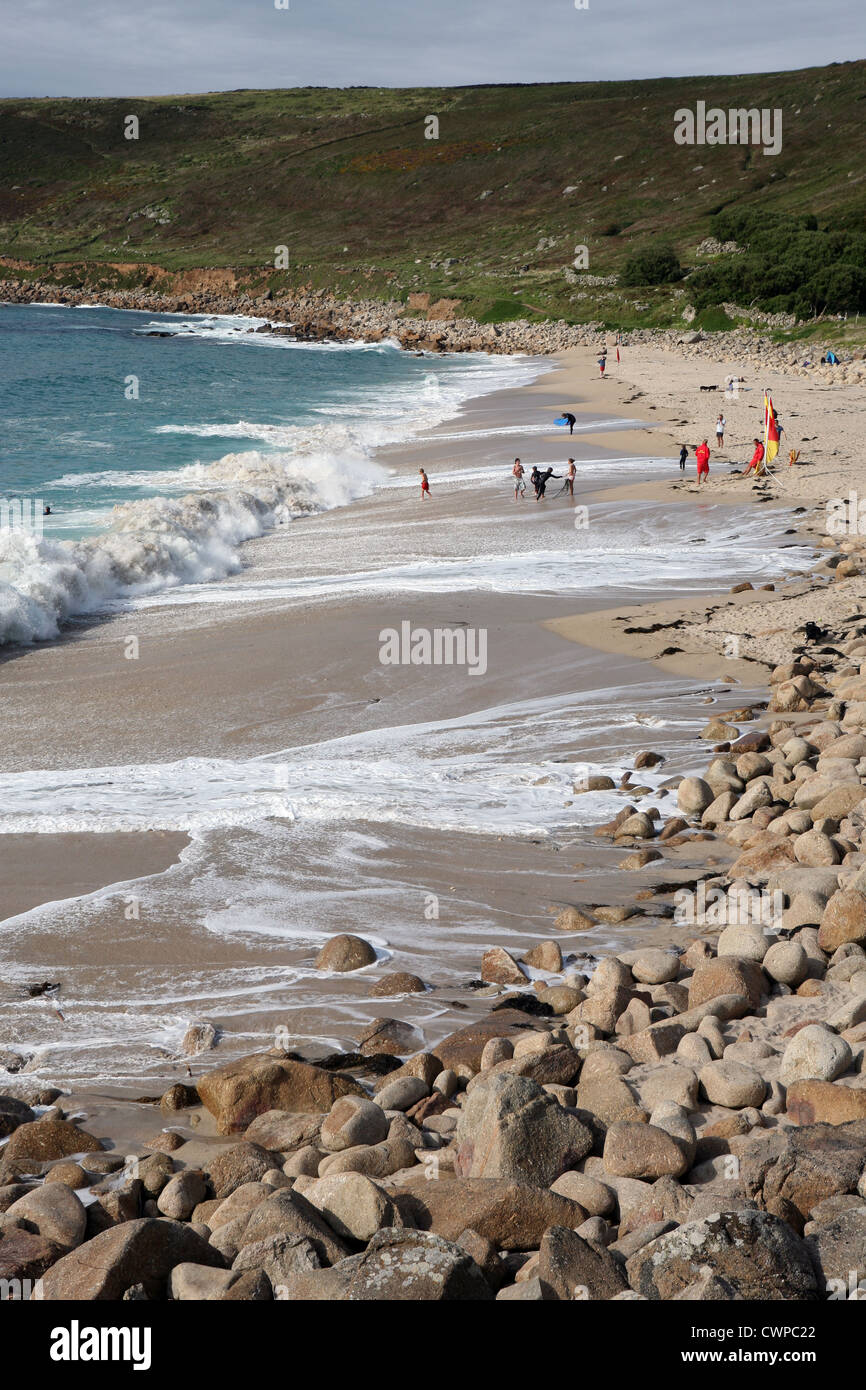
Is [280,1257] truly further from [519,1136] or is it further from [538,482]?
[538,482]

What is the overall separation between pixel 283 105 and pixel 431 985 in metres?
188

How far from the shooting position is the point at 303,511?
2602 centimetres

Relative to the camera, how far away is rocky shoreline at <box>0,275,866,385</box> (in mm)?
50184

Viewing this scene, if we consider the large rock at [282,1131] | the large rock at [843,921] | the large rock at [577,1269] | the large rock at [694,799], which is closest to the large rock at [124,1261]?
the large rock at [282,1131]

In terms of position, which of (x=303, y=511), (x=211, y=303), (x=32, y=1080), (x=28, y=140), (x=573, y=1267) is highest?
(x=28, y=140)

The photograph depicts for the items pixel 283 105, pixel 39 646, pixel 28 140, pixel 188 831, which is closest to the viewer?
pixel 188 831

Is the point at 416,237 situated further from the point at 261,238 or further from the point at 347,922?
the point at 347,922

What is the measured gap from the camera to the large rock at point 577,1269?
13.9 ft

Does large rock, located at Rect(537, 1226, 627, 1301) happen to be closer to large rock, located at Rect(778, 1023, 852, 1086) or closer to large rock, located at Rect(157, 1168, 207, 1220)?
large rock, located at Rect(778, 1023, 852, 1086)

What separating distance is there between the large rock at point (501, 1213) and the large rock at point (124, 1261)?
905mm

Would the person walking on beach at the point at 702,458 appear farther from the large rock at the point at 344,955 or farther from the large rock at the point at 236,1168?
the large rock at the point at 236,1168

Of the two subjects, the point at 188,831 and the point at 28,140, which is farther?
the point at 28,140
